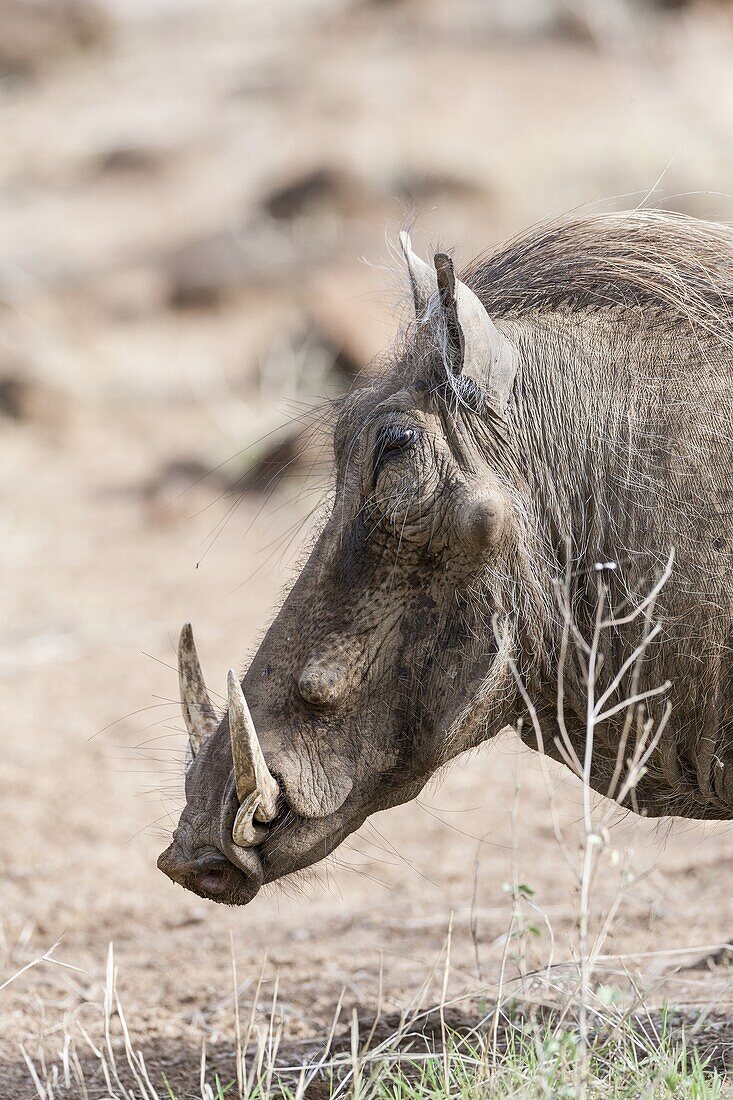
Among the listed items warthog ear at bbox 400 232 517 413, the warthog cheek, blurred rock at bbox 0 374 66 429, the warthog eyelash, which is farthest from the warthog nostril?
blurred rock at bbox 0 374 66 429

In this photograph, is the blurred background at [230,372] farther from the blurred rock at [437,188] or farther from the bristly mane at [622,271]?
the bristly mane at [622,271]

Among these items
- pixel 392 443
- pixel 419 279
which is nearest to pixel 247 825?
pixel 392 443

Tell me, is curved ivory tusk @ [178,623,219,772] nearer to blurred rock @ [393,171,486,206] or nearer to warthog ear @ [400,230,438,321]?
warthog ear @ [400,230,438,321]

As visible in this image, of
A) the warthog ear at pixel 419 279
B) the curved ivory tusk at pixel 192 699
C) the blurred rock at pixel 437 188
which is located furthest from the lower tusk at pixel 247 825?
the blurred rock at pixel 437 188

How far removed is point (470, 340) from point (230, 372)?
29.1ft

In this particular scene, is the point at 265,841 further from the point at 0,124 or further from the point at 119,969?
the point at 0,124

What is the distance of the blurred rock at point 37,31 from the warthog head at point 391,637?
726 inches

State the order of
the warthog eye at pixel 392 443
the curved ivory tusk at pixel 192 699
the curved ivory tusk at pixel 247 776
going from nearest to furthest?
the curved ivory tusk at pixel 247 776, the warthog eye at pixel 392 443, the curved ivory tusk at pixel 192 699

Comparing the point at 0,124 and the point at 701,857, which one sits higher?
the point at 0,124

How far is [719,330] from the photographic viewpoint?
2.59 meters

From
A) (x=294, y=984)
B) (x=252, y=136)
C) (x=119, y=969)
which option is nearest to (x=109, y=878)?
(x=119, y=969)

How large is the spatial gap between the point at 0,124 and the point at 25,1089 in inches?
667

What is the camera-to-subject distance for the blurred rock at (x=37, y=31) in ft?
62.2

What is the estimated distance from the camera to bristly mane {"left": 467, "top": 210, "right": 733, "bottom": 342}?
264cm
